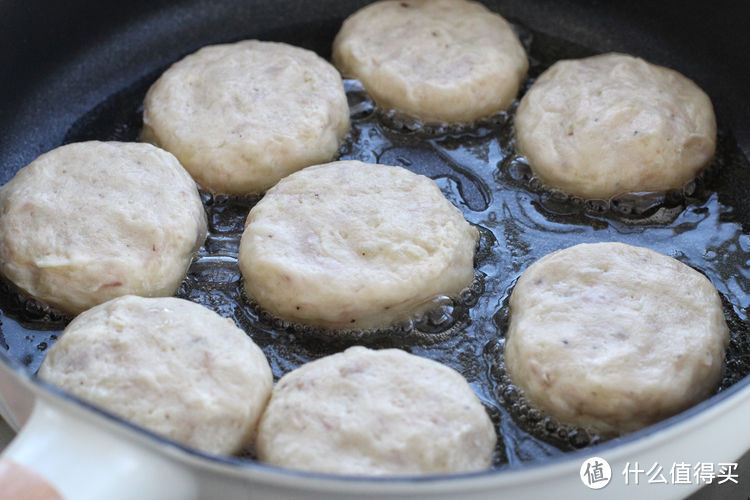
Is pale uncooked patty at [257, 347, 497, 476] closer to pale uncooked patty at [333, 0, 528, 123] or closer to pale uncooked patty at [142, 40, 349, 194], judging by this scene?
pale uncooked patty at [142, 40, 349, 194]

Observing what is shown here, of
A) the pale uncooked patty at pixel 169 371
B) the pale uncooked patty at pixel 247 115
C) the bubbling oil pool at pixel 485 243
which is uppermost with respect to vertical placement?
the pale uncooked patty at pixel 247 115

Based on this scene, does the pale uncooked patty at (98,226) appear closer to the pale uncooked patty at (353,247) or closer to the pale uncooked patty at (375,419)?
the pale uncooked patty at (353,247)

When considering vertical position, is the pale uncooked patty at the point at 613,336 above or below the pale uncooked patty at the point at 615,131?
below

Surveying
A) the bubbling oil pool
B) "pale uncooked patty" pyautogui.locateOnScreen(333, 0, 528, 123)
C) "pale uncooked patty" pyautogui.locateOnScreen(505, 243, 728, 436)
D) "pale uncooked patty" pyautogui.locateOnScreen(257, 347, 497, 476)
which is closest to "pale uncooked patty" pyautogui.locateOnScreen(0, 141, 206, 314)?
the bubbling oil pool

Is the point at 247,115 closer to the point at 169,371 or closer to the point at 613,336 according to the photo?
the point at 169,371

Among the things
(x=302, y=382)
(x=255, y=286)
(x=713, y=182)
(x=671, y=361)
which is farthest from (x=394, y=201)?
(x=713, y=182)

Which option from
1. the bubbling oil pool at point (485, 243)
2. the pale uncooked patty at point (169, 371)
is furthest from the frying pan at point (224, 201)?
the pale uncooked patty at point (169, 371)
